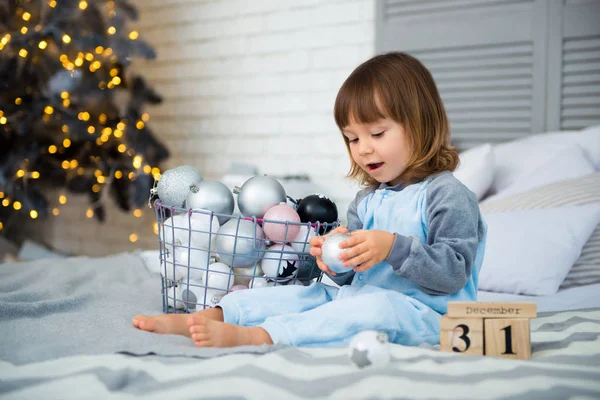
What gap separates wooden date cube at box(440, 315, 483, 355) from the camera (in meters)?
1.03

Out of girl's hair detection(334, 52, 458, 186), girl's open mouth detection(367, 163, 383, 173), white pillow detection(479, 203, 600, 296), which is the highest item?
girl's hair detection(334, 52, 458, 186)

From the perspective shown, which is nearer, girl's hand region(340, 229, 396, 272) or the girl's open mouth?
girl's hand region(340, 229, 396, 272)

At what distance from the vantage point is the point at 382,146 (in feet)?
4.25

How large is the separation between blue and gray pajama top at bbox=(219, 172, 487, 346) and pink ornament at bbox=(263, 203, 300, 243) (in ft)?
0.42

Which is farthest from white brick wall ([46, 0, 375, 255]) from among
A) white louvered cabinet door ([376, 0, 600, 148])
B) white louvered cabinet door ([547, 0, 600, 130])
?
white louvered cabinet door ([547, 0, 600, 130])

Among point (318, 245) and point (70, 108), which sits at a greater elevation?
point (70, 108)

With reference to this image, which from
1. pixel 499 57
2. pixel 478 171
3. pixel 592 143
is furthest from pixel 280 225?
pixel 499 57

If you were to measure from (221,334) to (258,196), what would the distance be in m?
0.42

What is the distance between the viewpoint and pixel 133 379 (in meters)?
0.87

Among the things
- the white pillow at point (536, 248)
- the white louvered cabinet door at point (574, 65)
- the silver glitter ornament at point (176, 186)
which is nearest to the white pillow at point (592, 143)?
the white louvered cabinet door at point (574, 65)

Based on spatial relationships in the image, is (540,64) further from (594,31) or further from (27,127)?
(27,127)

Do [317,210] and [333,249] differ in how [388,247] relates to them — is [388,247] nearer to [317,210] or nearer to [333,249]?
[333,249]

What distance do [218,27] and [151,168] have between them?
2.92 ft

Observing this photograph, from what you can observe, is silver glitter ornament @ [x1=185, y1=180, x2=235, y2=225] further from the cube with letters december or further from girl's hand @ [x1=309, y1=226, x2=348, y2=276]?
the cube with letters december
